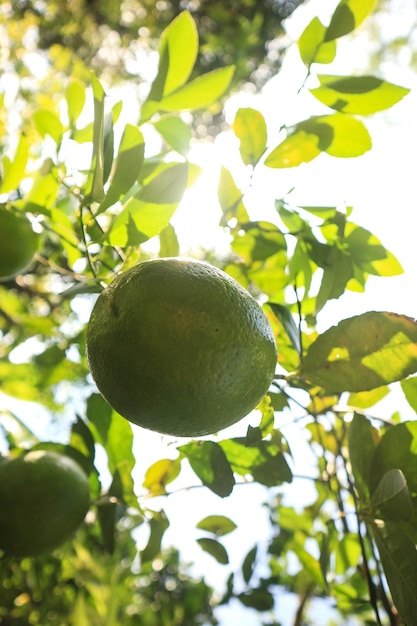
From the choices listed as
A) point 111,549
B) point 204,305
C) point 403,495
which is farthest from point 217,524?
point 204,305

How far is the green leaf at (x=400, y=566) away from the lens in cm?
64

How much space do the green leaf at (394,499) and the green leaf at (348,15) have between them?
75 centimetres

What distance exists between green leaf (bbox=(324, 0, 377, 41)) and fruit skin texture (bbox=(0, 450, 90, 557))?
0.95 m

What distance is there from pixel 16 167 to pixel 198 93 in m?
0.51

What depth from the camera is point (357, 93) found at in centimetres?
89

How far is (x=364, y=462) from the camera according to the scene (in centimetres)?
81

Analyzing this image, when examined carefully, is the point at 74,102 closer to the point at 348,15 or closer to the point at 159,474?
the point at 348,15

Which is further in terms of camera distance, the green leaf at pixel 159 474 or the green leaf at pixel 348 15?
the green leaf at pixel 159 474

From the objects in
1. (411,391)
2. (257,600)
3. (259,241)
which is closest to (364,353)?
(411,391)

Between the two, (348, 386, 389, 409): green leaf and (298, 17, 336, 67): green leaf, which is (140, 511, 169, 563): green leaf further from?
(298, 17, 336, 67): green leaf

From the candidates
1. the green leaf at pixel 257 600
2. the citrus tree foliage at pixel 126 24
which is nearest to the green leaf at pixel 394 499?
the green leaf at pixel 257 600

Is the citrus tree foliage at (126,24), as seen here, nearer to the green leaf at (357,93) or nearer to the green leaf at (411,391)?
the green leaf at (357,93)

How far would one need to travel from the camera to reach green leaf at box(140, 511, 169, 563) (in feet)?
3.07

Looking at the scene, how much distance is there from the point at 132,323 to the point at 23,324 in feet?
3.29
